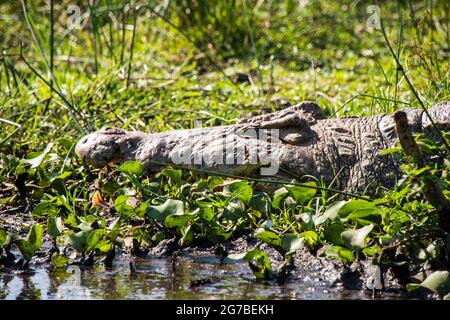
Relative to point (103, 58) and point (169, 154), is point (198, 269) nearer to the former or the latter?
point (169, 154)

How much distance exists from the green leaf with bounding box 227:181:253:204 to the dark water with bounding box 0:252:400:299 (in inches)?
13.9

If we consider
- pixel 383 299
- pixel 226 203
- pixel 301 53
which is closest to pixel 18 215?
pixel 226 203

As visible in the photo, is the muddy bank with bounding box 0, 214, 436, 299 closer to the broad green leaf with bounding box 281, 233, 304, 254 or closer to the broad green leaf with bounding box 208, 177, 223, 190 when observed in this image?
the broad green leaf with bounding box 281, 233, 304, 254

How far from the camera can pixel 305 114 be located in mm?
4328

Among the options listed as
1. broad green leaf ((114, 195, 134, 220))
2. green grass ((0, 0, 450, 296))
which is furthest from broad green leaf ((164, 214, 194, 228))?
broad green leaf ((114, 195, 134, 220))

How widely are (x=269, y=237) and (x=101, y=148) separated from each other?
3.69 ft

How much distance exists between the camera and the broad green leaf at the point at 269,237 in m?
3.37

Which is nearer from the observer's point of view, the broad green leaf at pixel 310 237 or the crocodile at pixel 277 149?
the broad green leaf at pixel 310 237

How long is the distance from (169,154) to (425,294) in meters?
1.53

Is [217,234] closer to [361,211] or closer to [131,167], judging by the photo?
[131,167]

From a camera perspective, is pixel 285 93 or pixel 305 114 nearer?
pixel 305 114

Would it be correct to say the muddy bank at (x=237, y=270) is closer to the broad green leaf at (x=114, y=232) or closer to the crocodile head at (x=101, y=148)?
the broad green leaf at (x=114, y=232)

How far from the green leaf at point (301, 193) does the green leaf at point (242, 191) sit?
0.19 metres

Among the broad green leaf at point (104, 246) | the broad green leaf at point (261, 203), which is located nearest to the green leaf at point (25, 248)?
the broad green leaf at point (104, 246)
